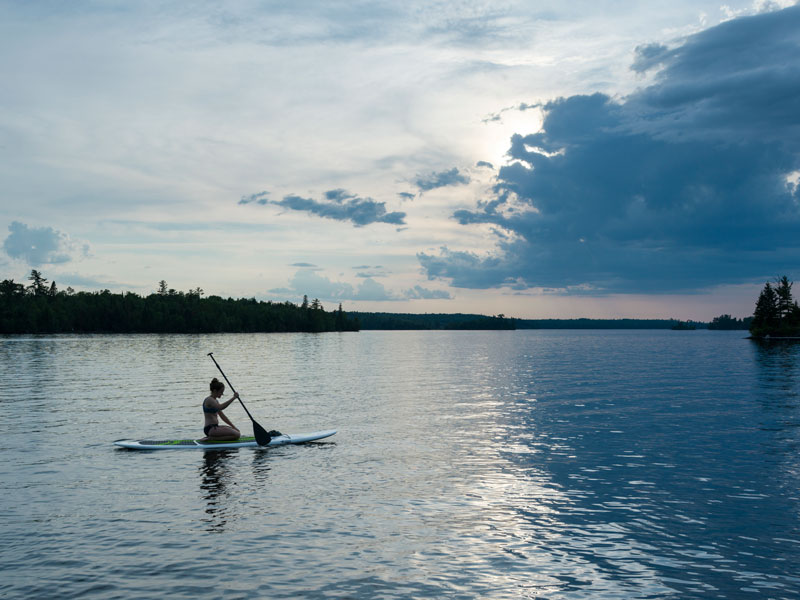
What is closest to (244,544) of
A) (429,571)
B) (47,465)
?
(429,571)

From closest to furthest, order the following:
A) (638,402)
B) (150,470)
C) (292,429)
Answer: (150,470)
(292,429)
(638,402)

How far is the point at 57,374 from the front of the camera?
6900 centimetres

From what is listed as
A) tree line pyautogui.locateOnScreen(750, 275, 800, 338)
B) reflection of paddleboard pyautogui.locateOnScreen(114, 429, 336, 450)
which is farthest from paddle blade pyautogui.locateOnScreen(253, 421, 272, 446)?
tree line pyautogui.locateOnScreen(750, 275, 800, 338)

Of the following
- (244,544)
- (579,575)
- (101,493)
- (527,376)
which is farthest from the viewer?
(527,376)

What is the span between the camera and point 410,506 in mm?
18750

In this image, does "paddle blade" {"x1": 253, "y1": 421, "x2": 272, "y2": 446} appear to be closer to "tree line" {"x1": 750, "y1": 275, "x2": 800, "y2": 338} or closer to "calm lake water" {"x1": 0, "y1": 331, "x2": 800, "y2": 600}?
"calm lake water" {"x1": 0, "y1": 331, "x2": 800, "y2": 600}

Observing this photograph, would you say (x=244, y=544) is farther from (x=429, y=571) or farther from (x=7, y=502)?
(x=7, y=502)

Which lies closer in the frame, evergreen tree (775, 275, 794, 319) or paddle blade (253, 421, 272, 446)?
paddle blade (253, 421, 272, 446)

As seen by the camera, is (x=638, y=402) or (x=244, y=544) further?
(x=638, y=402)

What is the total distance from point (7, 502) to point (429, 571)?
46.3ft

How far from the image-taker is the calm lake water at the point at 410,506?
43.3ft

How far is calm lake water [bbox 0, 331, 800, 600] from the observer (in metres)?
13.2

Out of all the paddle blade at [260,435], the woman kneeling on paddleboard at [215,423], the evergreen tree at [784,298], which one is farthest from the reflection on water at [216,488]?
the evergreen tree at [784,298]

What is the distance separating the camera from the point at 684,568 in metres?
13.9
